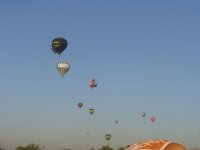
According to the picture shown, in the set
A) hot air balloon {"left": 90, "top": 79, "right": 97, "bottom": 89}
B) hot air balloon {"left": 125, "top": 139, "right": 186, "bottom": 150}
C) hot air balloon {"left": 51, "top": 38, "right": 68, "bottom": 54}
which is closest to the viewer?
hot air balloon {"left": 125, "top": 139, "right": 186, "bottom": 150}

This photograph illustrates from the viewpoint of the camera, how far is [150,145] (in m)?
13.8

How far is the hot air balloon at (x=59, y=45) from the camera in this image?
5931 centimetres

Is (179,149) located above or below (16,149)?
below

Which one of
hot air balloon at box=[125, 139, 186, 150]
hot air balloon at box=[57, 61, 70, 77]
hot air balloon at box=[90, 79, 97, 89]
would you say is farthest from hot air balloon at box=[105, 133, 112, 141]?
hot air balloon at box=[125, 139, 186, 150]

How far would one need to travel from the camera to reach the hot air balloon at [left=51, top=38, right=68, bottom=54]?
5931 centimetres

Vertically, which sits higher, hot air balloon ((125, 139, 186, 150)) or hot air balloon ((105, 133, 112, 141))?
hot air balloon ((105, 133, 112, 141))

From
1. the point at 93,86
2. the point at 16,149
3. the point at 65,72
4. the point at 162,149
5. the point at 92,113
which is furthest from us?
the point at 16,149

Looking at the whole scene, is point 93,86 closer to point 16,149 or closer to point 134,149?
point 16,149

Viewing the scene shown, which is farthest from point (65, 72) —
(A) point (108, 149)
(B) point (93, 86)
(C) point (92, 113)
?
(A) point (108, 149)

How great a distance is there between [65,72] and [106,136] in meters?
35.0

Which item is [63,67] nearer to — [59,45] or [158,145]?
[59,45]

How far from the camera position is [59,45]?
5931 centimetres

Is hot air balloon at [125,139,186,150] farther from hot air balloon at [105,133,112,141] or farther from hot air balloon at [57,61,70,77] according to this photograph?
hot air balloon at [105,133,112,141]

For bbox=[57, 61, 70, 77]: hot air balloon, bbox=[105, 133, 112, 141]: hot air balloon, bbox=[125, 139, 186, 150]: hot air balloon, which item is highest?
bbox=[57, 61, 70, 77]: hot air balloon
